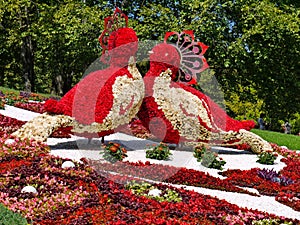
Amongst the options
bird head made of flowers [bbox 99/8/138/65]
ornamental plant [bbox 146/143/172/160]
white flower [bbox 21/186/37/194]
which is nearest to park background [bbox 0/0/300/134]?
bird head made of flowers [bbox 99/8/138/65]

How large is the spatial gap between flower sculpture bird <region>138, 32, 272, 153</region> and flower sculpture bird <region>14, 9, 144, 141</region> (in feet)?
1.69

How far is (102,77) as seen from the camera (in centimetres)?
1039

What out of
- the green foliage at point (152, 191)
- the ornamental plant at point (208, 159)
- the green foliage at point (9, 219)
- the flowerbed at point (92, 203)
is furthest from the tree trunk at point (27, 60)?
the green foliage at point (9, 219)

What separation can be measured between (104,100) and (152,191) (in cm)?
354

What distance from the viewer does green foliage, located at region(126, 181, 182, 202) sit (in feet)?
23.1

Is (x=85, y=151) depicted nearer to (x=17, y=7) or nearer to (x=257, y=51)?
(x=257, y=51)

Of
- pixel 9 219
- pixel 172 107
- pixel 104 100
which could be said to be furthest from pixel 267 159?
pixel 9 219

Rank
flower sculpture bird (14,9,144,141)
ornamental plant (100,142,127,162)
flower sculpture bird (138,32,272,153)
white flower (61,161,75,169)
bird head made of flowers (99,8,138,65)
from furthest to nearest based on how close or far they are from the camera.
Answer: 1. flower sculpture bird (138,32,272,153)
2. bird head made of flowers (99,8,138,65)
3. flower sculpture bird (14,9,144,141)
4. ornamental plant (100,142,127,162)
5. white flower (61,161,75,169)

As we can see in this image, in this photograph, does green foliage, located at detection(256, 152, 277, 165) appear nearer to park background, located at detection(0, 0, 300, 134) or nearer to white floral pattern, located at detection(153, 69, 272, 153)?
white floral pattern, located at detection(153, 69, 272, 153)

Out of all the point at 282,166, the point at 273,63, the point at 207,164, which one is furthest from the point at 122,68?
the point at 273,63

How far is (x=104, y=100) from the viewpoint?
33.4 ft

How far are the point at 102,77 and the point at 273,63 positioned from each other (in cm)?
1424

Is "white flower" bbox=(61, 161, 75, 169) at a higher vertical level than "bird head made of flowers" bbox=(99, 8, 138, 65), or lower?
lower

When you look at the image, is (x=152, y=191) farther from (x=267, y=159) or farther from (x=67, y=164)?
(x=267, y=159)
